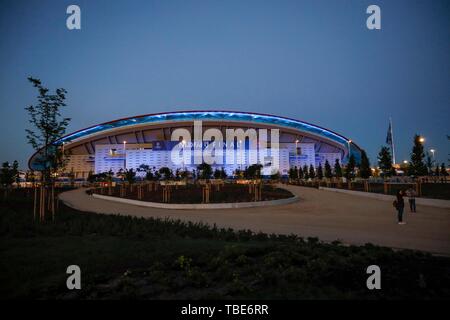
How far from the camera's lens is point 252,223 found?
558 inches

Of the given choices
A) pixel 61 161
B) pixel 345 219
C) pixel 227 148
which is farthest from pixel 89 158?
pixel 345 219

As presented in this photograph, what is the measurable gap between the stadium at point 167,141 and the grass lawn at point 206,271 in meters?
83.6

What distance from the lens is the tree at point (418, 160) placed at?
30.1m

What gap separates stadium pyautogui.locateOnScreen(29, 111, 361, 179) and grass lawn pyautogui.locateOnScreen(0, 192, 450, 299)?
274 feet

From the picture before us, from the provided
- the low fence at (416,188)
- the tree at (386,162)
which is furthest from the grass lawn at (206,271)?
the tree at (386,162)

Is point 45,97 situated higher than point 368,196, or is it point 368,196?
point 45,97

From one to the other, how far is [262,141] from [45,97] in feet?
282

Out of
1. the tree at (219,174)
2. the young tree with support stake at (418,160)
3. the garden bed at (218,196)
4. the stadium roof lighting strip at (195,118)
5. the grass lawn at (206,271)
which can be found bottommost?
the garden bed at (218,196)

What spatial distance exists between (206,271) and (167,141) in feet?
306

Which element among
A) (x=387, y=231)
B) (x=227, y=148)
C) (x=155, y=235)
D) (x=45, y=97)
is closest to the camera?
(x=155, y=235)

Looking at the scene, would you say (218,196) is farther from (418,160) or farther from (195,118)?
(195,118)

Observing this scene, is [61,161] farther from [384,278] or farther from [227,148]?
[227,148]

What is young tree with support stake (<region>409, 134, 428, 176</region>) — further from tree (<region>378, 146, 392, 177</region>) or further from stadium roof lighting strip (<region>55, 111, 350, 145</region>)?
stadium roof lighting strip (<region>55, 111, 350, 145</region>)

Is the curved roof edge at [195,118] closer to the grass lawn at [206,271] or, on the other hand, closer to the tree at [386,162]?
the tree at [386,162]
